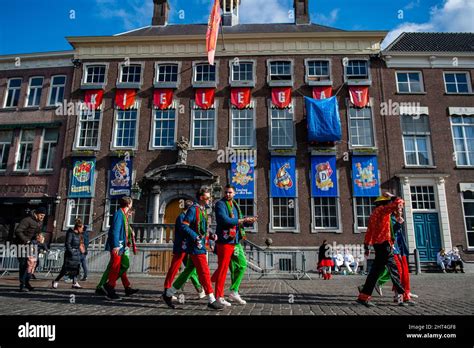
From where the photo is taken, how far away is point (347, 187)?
1805 centimetres

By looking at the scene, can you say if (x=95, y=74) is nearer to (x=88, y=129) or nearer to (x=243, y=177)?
(x=88, y=129)

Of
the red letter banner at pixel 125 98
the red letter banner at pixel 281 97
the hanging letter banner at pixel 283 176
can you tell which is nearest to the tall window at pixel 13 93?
the red letter banner at pixel 125 98

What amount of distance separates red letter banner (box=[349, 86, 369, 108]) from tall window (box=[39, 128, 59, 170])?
58.4ft

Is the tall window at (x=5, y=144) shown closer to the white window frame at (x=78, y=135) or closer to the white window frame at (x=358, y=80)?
the white window frame at (x=78, y=135)

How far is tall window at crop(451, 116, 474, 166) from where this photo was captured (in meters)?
18.6

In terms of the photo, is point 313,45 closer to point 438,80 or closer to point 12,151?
point 438,80

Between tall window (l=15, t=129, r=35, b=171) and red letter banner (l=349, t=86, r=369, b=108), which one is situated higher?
red letter banner (l=349, t=86, r=369, b=108)

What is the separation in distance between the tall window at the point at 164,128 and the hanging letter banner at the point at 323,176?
323 inches

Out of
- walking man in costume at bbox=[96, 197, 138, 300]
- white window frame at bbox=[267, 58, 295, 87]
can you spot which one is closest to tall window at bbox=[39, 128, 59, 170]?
white window frame at bbox=[267, 58, 295, 87]

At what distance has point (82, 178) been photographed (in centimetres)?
1888

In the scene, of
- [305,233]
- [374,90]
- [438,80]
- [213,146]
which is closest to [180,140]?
[213,146]

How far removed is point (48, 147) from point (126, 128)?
503 centimetres

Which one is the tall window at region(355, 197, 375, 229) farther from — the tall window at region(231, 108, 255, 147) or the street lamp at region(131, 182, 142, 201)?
the street lamp at region(131, 182, 142, 201)

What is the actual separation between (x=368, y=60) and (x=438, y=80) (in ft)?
14.0
